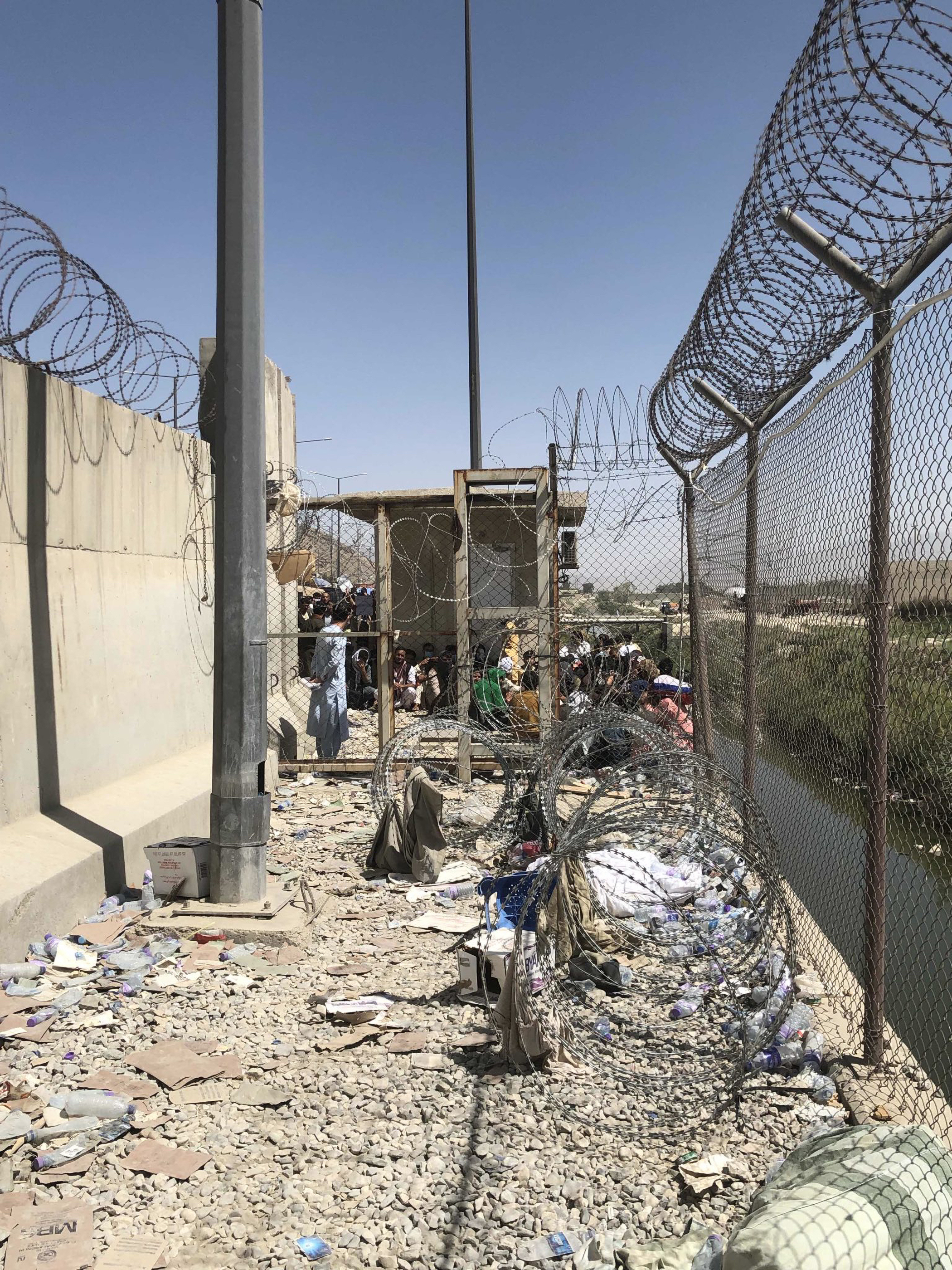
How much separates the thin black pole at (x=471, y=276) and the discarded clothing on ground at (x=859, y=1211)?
12950mm

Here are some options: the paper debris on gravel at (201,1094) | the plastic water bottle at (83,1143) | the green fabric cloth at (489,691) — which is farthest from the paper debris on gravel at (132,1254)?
the green fabric cloth at (489,691)

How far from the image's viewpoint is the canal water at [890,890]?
4.85m

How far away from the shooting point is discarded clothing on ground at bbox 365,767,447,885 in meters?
6.67

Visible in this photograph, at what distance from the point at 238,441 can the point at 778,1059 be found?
4.08 meters

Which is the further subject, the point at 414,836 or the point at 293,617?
the point at 293,617

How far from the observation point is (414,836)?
22.3 ft

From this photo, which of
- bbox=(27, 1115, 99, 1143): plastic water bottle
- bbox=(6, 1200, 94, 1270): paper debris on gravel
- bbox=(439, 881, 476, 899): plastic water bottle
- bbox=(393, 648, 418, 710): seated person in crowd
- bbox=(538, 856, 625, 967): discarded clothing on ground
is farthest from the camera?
bbox=(393, 648, 418, 710): seated person in crowd

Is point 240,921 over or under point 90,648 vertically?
under

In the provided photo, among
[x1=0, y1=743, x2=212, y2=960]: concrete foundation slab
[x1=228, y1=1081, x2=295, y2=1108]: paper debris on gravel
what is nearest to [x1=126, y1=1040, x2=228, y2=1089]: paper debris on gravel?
[x1=228, y1=1081, x2=295, y2=1108]: paper debris on gravel

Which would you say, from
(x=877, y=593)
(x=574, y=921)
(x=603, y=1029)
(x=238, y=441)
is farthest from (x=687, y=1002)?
(x=238, y=441)

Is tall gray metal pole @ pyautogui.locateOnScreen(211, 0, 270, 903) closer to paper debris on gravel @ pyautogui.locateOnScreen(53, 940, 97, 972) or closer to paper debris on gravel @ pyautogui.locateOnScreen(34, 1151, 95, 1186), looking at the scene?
paper debris on gravel @ pyautogui.locateOnScreen(53, 940, 97, 972)

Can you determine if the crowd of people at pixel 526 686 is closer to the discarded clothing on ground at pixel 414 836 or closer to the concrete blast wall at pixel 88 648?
the discarded clothing on ground at pixel 414 836

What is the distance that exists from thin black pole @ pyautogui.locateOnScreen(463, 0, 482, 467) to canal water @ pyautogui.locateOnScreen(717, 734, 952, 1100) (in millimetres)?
7822

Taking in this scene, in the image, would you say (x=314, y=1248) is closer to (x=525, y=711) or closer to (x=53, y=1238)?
(x=53, y=1238)
